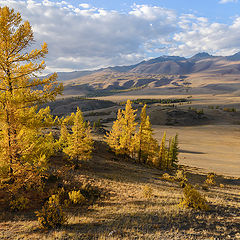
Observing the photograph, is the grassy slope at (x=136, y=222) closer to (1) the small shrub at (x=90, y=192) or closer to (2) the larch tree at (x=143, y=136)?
(1) the small shrub at (x=90, y=192)

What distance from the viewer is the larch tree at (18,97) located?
10.0 metres

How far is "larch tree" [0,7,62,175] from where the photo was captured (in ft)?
32.8

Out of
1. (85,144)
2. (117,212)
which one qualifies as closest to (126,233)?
(117,212)

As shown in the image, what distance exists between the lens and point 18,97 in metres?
10.0

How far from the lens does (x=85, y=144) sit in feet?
68.2

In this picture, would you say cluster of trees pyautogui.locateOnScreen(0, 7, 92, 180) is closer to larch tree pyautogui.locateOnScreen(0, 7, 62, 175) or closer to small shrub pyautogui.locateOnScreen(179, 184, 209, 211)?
larch tree pyautogui.locateOnScreen(0, 7, 62, 175)

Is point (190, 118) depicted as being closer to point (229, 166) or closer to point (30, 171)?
point (229, 166)

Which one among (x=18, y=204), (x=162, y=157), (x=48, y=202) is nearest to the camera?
(x=48, y=202)

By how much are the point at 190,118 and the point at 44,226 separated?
104m

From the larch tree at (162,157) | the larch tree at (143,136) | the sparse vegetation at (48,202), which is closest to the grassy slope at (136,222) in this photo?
the sparse vegetation at (48,202)

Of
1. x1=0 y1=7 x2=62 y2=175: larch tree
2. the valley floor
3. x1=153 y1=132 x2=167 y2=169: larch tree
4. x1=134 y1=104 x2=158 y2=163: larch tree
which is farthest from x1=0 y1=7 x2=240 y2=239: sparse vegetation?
the valley floor

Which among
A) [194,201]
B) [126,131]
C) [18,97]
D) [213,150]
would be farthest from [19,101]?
[213,150]

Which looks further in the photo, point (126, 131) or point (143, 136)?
point (126, 131)

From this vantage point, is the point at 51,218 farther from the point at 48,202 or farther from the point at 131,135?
the point at 131,135
